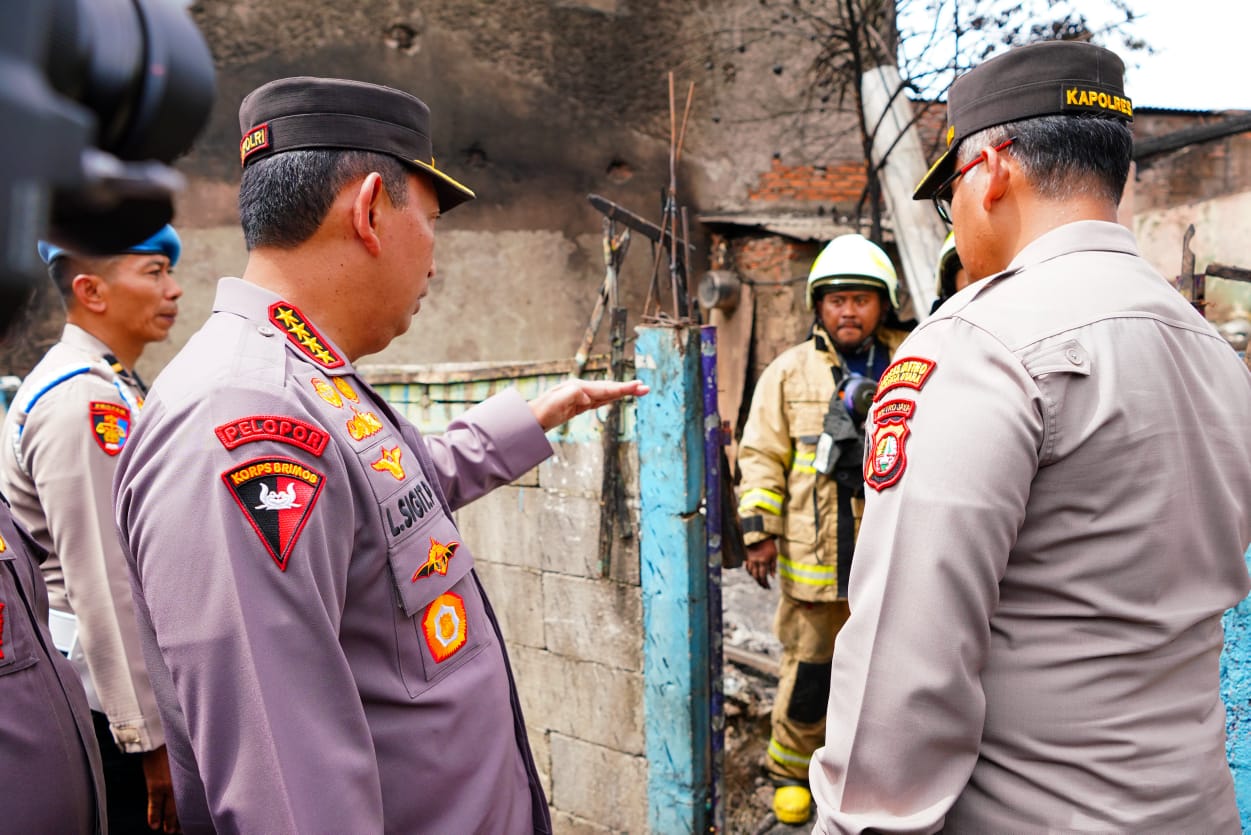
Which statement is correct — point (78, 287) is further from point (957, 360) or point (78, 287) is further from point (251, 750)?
point (957, 360)

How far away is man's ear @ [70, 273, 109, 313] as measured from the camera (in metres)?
2.45

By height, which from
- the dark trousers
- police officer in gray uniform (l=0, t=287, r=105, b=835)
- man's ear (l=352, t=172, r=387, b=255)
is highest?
man's ear (l=352, t=172, r=387, b=255)

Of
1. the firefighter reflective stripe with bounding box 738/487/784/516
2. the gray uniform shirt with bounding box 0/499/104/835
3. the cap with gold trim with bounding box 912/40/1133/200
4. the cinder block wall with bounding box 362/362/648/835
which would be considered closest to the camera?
the cap with gold trim with bounding box 912/40/1133/200

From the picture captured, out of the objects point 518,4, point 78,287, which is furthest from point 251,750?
point 518,4

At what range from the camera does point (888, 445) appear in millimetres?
1260

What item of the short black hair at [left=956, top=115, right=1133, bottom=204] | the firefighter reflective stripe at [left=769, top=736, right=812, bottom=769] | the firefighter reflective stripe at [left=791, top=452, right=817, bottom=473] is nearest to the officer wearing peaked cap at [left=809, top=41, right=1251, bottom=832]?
the short black hair at [left=956, top=115, right=1133, bottom=204]

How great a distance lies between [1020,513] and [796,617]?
8.46 ft

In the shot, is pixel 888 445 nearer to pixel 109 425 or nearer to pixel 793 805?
pixel 109 425

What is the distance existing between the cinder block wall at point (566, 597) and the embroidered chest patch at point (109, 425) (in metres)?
1.24

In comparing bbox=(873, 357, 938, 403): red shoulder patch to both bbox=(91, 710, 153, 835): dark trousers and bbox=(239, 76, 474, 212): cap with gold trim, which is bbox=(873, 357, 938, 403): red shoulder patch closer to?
bbox=(239, 76, 474, 212): cap with gold trim

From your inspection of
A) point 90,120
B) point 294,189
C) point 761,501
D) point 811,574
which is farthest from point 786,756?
point 90,120

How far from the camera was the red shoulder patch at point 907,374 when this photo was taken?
4.07ft

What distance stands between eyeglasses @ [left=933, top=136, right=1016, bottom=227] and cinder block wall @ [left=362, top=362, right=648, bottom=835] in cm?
139

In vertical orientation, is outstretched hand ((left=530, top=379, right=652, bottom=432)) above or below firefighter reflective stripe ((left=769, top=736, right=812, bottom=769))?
above
